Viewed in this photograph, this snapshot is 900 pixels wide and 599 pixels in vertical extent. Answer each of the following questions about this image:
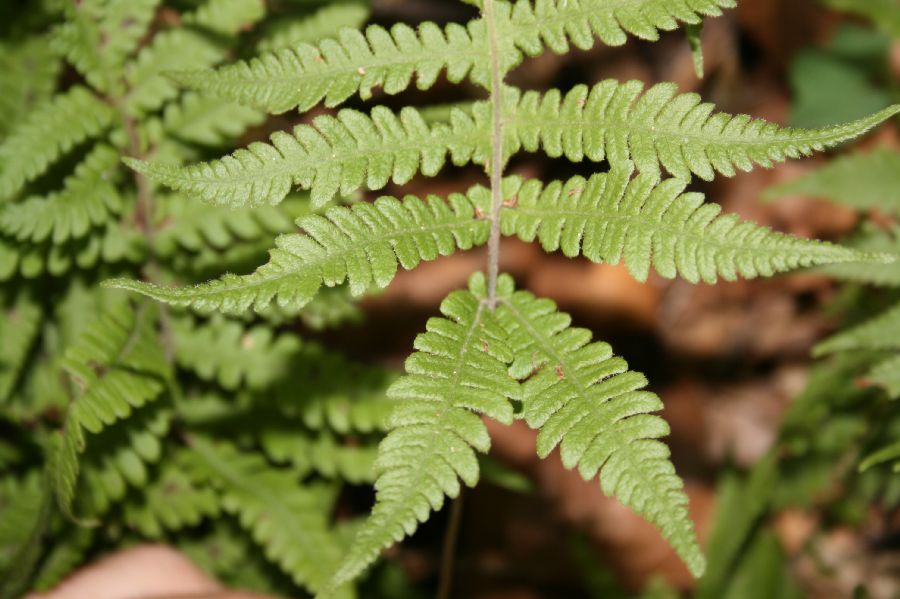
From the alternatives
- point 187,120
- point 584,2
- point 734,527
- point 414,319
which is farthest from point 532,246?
point 584,2

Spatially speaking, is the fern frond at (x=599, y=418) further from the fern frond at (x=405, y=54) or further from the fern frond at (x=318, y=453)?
the fern frond at (x=318, y=453)

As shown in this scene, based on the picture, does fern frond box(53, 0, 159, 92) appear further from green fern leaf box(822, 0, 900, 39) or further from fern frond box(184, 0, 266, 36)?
green fern leaf box(822, 0, 900, 39)

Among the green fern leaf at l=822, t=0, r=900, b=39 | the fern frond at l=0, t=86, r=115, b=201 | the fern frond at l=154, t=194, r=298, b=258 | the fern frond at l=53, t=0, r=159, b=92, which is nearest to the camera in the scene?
the fern frond at l=0, t=86, r=115, b=201

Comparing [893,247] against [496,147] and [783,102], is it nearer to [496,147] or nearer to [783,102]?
[496,147]

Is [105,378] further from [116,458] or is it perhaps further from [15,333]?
[15,333]

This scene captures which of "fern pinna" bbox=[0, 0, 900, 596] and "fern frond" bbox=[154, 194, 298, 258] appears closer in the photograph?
"fern pinna" bbox=[0, 0, 900, 596]

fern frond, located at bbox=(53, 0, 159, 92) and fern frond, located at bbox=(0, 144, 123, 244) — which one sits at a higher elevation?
fern frond, located at bbox=(53, 0, 159, 92)

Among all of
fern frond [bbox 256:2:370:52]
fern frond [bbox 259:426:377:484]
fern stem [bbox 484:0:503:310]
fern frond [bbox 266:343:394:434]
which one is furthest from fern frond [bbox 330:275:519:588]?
fern frond [bbox 256:2:370:52]
